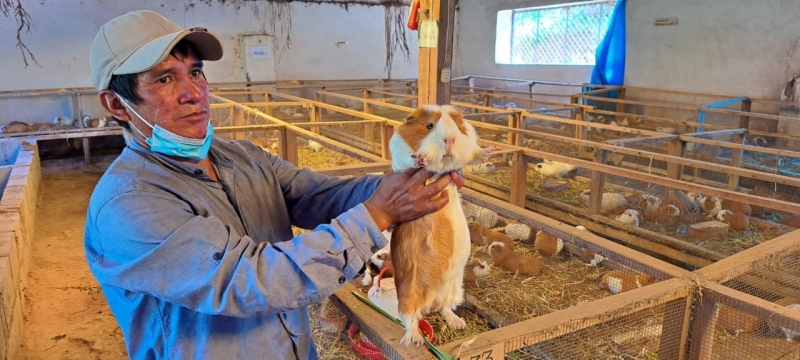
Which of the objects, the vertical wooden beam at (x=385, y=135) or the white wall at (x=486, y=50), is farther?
the white wall at (x=486, y=50)

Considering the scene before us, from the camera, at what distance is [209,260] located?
0.93 metres

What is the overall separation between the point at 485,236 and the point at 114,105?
2.66 metres

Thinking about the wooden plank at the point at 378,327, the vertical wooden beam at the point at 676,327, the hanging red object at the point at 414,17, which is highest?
the hanging red object at the point at 414,17

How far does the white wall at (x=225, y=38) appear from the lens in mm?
9891

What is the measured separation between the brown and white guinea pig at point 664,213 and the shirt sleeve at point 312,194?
3.43 m

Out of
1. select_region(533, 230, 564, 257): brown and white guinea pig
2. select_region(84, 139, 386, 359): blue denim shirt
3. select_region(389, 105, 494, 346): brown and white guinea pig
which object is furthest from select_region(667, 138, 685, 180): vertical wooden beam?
select_region(84, 139, 386, 359): blue denim shirt

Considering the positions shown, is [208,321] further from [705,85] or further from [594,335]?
[705,85]

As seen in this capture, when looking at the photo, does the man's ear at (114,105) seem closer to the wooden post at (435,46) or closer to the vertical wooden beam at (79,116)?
the wooden post at (435,46)

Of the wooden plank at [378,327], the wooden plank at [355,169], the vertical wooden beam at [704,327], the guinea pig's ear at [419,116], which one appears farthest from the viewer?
the wooden plank at [355,169]

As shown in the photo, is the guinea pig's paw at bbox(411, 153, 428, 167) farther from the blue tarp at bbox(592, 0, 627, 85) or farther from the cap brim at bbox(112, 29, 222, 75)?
the blue tarp at bbox(592, 0, 627, 85)

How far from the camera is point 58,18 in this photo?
1004cm

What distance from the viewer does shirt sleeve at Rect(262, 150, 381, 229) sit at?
149 cm

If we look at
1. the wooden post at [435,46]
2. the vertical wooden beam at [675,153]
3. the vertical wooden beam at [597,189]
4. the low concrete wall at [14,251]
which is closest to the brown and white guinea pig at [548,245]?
the vertical wooden beam at [597,189]

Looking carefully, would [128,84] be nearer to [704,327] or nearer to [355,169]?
[704,327]
